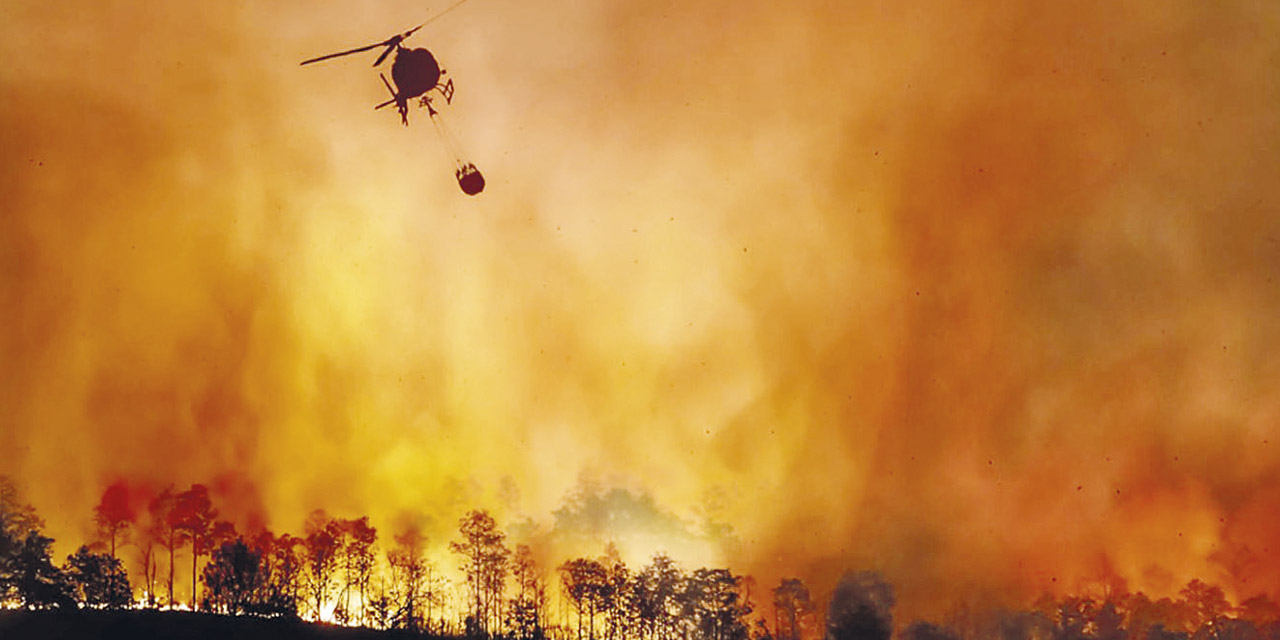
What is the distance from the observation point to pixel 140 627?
137 ft

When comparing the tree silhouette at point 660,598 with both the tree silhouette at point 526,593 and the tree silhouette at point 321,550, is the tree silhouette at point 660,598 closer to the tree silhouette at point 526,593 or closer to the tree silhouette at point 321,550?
the tree silhouette at point 526,593

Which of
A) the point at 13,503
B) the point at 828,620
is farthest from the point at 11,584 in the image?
the point at 828,620

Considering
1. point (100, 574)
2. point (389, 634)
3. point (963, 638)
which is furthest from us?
point (963, 638)

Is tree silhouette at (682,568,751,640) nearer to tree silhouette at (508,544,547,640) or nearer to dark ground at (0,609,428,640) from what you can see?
tree silhouette at (508,544,547,640)

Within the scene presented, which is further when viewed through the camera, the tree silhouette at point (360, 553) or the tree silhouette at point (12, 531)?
the tree silhouette at point (360, 553)

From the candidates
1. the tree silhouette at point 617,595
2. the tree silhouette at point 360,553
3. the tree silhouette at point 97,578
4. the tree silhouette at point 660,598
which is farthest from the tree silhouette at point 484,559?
the tree silhouette at point 97,578

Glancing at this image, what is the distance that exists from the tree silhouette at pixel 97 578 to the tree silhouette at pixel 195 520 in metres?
5.05

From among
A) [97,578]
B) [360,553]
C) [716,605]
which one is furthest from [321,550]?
[716,605]

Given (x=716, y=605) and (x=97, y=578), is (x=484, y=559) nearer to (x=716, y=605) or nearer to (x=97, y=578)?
(x=716, y=605)

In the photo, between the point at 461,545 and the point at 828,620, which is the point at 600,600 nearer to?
the point at 461,545

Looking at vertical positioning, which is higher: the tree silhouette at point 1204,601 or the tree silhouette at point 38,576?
the tree silhouette at point 38,576

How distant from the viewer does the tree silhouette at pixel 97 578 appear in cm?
5909

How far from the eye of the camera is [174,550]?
228ft

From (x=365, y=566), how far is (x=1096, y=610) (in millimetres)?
49928
